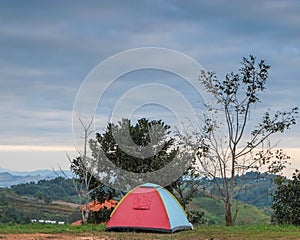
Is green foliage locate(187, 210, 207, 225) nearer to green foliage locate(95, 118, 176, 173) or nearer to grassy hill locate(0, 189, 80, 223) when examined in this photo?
green foliage locate(95, 118, 176, 173)

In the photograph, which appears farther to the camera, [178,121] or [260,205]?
[260,205]

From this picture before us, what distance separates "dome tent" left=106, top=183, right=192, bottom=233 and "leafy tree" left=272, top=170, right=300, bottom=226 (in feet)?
18.9

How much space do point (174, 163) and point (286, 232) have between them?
34.2 feet

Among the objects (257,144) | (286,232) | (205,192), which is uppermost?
(257,144)

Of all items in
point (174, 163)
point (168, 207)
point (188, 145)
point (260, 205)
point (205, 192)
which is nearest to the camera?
point (168, 207)

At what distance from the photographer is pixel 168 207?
16.1 metres

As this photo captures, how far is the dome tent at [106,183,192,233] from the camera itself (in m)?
15.6

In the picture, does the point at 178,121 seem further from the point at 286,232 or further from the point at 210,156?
the point at 286,232

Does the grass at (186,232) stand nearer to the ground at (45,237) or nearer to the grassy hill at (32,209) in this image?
the ground at (45,237)

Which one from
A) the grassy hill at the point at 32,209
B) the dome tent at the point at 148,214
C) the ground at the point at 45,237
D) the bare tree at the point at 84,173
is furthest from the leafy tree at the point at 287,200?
the grassy hill at the point at 32,209

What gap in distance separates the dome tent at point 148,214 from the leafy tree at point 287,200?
5773 mm

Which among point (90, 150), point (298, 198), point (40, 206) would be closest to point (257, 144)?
point (298, 198)

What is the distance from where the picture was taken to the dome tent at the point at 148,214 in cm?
1563

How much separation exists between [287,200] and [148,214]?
7.40m
